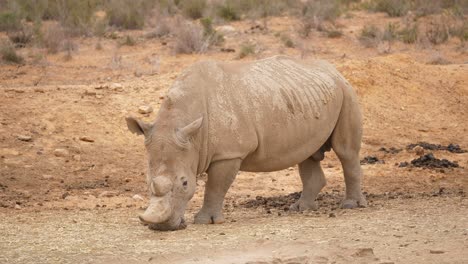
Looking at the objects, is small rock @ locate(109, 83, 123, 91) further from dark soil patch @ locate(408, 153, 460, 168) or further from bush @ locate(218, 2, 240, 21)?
bush @ locate(218, 2, 240, 21)

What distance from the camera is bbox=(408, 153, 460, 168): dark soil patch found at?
46.3ft

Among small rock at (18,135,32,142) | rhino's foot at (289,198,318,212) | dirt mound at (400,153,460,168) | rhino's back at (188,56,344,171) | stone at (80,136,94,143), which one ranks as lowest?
dirt mound at (400,153,460,168)

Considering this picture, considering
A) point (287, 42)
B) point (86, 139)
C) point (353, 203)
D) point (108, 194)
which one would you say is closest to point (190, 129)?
point (353, 203)

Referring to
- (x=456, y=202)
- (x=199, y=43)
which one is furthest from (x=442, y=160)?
(x=199, y=43)

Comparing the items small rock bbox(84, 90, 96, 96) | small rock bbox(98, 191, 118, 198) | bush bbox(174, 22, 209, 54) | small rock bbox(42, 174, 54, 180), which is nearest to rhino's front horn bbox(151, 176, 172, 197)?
small rock bbox(98, 191, 118, 198)

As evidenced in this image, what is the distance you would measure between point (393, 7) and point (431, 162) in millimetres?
13102

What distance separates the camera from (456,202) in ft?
35.4

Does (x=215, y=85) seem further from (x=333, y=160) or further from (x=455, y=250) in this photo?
(x=333, y=160)

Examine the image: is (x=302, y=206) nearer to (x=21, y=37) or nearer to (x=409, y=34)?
(x=409, y=34)

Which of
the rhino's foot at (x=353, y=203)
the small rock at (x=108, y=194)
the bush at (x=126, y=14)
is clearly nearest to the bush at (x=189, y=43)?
the bush at (x=126, y=14)

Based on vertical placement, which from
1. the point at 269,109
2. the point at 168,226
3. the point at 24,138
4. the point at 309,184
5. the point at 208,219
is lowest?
the point at 24,138

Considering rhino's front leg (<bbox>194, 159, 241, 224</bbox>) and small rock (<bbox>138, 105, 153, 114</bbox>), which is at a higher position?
rhino's front leg (<bbox>194, 159, 241, 224</bbox>)

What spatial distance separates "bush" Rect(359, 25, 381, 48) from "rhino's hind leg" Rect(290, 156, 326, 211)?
10980mm

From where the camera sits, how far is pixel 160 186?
9055 mm
